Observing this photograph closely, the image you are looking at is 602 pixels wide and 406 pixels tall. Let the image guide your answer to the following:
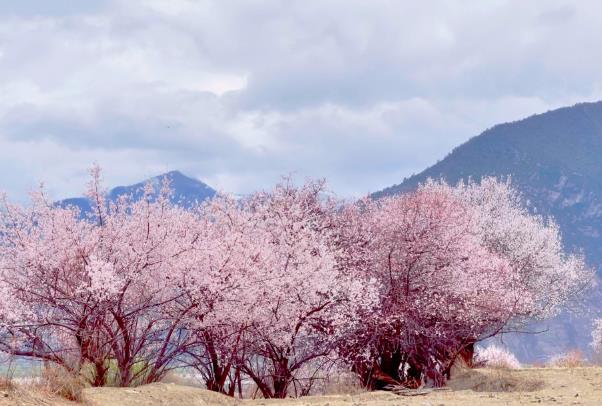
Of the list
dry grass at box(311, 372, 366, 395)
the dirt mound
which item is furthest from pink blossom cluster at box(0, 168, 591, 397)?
the dirt mound

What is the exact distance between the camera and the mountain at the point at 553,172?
135 metres

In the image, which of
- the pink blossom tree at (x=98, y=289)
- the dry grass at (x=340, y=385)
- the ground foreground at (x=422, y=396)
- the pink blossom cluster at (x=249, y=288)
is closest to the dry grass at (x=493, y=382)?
the ground foreground at (x=422, y=396)

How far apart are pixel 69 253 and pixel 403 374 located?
407 inches

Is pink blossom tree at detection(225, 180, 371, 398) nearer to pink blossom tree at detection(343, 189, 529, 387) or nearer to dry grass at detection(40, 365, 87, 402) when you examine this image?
pink blossom tree at detection(343, 189, 529, 387)

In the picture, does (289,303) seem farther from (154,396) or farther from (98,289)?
(154,396)

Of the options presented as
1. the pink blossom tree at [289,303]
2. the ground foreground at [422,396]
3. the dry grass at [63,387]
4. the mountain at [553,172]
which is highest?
the mountain at [553,172]

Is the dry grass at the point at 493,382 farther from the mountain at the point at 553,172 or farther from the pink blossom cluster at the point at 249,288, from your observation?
the mountain at the point at 553,172

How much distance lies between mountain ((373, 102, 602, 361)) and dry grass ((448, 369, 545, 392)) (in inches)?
4272

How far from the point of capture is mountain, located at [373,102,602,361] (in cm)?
13538

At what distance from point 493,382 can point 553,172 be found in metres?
144

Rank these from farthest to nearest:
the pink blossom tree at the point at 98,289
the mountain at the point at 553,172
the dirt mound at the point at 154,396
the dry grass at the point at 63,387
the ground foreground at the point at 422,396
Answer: the mountain at the point at 553,172 < the pink blossom tree at the point at 98,289 < the dirt mound at the point at 154,396 < the ground foreground at the point at 422,396 < the dry grass at the point at 63,387

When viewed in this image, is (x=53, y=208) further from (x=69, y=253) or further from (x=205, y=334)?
(x=205, y=334)

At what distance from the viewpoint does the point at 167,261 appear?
15766mm

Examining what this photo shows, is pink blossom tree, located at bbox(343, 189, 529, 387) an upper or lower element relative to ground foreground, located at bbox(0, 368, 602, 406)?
upper
